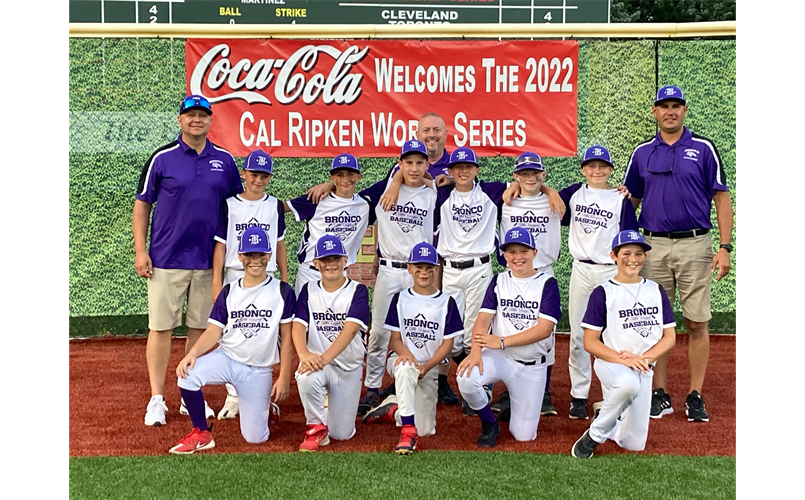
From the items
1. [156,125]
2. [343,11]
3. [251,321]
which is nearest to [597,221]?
[251,321]

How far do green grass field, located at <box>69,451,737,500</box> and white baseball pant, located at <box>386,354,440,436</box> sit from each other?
367 millimetres

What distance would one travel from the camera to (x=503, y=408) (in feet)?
18.0

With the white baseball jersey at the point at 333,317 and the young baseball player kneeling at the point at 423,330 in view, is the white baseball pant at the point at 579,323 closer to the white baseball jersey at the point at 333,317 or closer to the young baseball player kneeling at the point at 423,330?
the young baseball player kneeling at the point at 423,330

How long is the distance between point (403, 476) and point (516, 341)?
124cm

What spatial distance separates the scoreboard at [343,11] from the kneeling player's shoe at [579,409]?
409 inches

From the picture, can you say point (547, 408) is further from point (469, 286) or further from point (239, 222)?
point (239, 222)

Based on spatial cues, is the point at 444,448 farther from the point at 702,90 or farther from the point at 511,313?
the point at 702,90

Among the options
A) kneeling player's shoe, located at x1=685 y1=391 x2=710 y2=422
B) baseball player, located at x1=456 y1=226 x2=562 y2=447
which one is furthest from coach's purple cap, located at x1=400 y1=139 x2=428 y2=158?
kneeling player's shoe, located at x1=685 y1=391 x2=710 y2=422

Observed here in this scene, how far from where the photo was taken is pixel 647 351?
4.87 m

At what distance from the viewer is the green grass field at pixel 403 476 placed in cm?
396

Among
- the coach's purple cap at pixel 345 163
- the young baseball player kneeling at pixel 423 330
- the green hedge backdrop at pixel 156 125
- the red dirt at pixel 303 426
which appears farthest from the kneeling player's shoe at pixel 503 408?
the green hedge backdrop at pixel 156 125

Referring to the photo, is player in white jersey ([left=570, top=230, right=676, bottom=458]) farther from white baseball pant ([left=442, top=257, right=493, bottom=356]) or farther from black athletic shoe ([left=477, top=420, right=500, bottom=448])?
white baseball pant ([left=442, top=257, right=493, bottom=356])

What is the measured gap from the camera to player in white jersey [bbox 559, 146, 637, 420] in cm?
554

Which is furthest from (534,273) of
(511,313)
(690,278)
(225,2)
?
(225,2)
